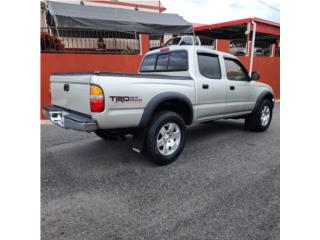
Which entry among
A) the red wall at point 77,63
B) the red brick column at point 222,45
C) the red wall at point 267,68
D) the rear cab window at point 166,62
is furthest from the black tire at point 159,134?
the red wall at point 267,68

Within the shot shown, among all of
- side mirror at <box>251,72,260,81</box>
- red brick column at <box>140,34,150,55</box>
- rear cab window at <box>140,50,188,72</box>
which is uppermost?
red brick column at <box>140,34,150,55</box>

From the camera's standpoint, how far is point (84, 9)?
1000 cm

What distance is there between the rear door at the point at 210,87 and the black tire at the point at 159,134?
24.7 inches

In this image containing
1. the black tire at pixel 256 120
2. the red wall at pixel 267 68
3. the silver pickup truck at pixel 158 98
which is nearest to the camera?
the silver pickup truck at pixel 158 98

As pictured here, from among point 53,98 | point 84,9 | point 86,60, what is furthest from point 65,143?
point 84,9

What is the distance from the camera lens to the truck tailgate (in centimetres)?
317

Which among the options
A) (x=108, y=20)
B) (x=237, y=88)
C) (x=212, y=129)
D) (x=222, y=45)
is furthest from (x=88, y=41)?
(x=237, y=88)

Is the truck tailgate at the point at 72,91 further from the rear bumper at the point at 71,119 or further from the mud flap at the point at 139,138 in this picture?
the mud flap at the point at 139,138

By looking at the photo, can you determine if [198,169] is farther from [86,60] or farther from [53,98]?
[86,60]

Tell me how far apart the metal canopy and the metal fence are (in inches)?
18.7

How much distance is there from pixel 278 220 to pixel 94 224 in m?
1.80

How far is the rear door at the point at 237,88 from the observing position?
500cm

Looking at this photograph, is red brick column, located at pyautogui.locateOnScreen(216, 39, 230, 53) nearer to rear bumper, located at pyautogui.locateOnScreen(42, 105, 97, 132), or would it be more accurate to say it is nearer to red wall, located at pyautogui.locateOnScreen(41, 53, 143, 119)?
red wall, located at pyautogui.locateOnScreen(41, 53, 143, 119)

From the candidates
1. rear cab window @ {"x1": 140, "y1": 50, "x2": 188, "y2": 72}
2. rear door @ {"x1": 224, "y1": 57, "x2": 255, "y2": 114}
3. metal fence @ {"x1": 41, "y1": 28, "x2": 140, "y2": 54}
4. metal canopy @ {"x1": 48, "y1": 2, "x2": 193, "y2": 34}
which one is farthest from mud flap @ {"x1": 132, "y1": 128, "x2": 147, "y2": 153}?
metal canopy @ {"x1": 48, "y1": 2, "x2": 193, "y2": 34}
